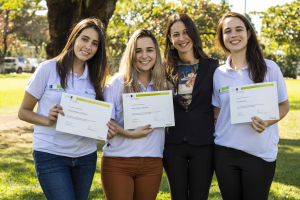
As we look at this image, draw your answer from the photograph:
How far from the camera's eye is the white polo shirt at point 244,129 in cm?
270

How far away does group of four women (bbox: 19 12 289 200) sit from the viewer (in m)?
2.65

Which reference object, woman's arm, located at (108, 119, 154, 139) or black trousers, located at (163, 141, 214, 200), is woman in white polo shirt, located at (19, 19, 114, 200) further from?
black trousers, located at (163, 141, 214, 200)

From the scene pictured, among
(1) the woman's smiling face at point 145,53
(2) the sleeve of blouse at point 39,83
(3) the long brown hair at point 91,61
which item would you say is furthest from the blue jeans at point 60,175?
(1) the woman's smiling face at point 145,53

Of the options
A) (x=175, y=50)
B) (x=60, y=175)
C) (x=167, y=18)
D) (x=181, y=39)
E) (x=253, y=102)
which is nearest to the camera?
→ (x=60, y=175)

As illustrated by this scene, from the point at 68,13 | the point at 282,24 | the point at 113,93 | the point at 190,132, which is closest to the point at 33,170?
the point at 68,13

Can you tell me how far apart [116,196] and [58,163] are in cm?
58

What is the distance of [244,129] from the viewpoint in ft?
9.03

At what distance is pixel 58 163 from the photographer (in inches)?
102

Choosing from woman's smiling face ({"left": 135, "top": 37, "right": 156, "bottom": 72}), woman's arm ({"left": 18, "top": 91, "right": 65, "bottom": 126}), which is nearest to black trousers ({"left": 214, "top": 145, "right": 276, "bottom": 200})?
woman's smiling face ({"left": 135, "top": 37, "right": 156, "bottom": 72})

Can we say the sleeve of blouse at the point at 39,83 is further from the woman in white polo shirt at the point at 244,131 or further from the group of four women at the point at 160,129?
the woman in white polo shirt at the point at 244,131

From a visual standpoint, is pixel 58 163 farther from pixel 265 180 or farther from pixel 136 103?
pixel 265 180

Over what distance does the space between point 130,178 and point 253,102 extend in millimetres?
1255

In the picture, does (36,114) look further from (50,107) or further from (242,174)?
(242,174)

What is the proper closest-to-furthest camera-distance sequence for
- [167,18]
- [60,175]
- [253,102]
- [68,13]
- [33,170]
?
1. [60,175]
2. [253,102]
3. [33,170]
4. [68,13]
5. [167,18]
